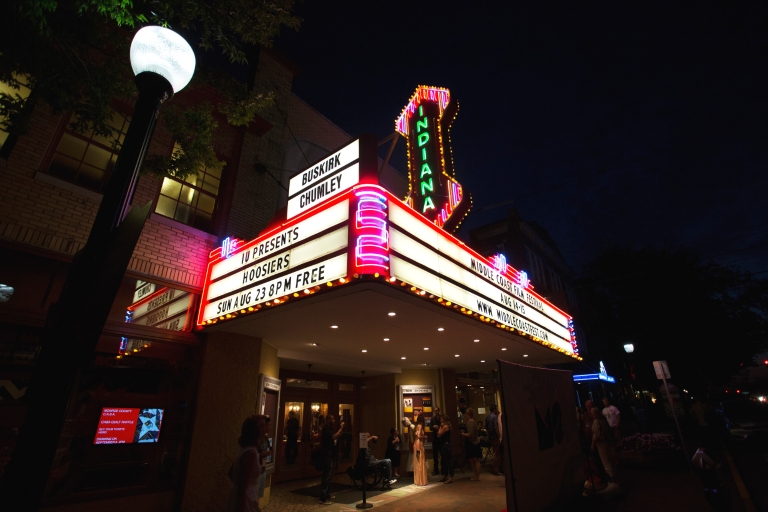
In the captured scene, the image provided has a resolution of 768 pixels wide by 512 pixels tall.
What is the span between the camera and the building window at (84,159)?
23.9 ft

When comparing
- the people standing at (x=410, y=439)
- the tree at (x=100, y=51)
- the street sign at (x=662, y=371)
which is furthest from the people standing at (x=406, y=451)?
the tree at (x=100, y=51)

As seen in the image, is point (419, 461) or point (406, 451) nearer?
point (419, 461)

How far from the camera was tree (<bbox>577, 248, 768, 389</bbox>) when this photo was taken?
29.8 metres

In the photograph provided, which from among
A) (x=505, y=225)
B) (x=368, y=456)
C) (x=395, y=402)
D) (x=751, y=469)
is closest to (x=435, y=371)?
(x=395, y=402)

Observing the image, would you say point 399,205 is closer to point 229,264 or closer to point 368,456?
point 229,264

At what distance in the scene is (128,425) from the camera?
22.5 ft

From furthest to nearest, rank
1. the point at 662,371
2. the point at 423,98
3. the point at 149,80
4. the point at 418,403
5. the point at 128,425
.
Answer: the point at 418,403, the point at 662,371, the point at 423,98, the point at 128,425, the point at 149,80

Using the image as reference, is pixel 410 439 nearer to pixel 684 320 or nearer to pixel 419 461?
pixel 419 461

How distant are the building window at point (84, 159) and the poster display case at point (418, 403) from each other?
11.4 metres

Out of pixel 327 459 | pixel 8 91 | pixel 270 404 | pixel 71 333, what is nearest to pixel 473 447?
pixel 327 459

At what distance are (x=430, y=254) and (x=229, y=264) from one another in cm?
412

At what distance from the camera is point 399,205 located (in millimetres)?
6594

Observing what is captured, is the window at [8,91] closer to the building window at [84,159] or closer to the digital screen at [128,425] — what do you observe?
the building window at [84,159]

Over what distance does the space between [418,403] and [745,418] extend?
44.4 ft
